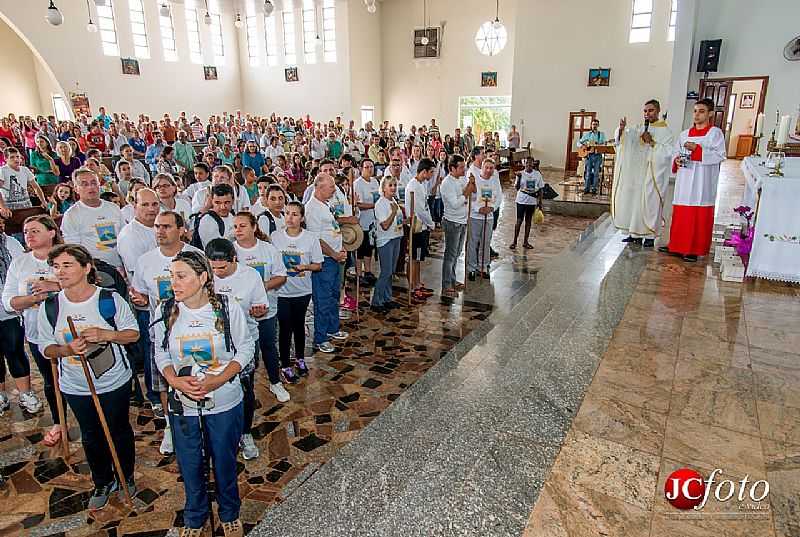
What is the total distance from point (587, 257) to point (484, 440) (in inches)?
191

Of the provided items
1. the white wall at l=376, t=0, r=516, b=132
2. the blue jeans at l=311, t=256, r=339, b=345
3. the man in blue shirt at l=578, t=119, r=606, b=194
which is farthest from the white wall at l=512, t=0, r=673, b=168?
the blue jeans at l=311, t=256, r=339, b=345

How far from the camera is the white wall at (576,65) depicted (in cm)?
1823

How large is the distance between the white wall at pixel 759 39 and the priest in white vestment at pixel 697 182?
A: 997 cm

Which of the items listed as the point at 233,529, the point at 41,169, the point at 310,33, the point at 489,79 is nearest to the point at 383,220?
the point at 233,529

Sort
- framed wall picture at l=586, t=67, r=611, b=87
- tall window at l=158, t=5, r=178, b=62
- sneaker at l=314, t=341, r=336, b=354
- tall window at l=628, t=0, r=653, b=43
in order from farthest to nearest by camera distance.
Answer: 1. tall window at l=158, t=5, r=178, b=62
2. framed wall picture at l=586, t=67, r=611, b=87
3. tall window at l=628, t=0, r=653, b=43
4. sneaker at l=314, t=341, r=336, b=354

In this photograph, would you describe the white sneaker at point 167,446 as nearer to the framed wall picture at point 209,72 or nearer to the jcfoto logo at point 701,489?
the jcfoto logo at point 701,489

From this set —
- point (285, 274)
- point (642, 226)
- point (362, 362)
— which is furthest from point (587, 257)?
point (285, 274)

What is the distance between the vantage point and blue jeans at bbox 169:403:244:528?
98.5 inches

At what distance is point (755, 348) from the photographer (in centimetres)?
400

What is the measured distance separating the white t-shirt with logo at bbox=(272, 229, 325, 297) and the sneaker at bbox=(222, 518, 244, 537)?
1941 millimetres

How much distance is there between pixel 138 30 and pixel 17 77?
5.21m

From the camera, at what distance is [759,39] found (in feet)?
44.9

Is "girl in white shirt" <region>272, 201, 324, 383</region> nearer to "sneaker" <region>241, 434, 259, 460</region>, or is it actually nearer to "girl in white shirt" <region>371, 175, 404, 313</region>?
"sneaker" <region>241, 434, 259, 460</region>

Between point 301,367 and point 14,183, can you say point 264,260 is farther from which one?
point 14,183
